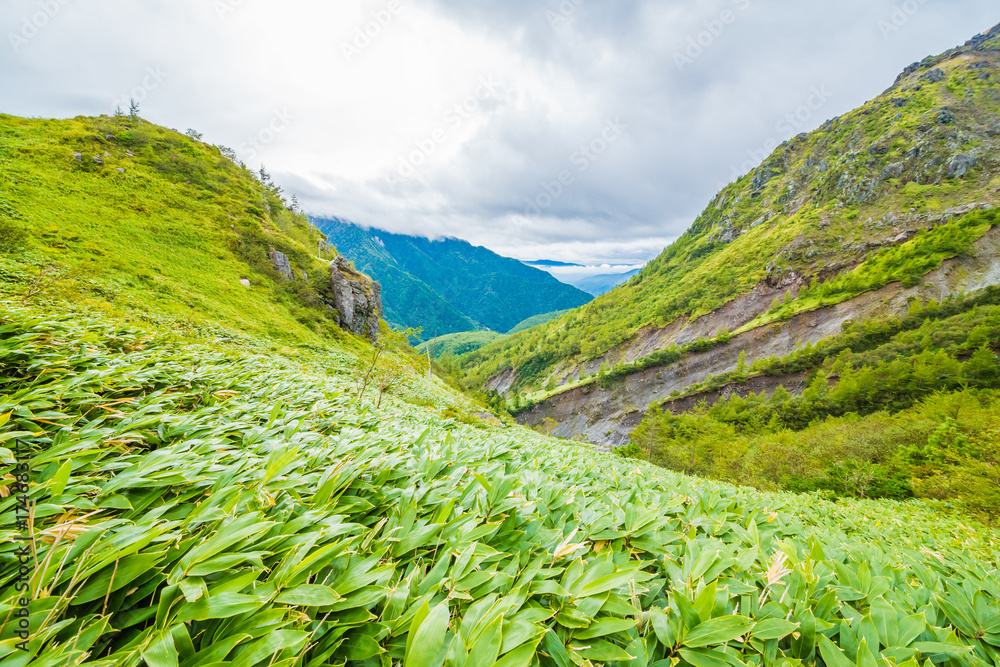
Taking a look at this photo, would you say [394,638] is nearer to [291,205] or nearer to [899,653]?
[899,653]

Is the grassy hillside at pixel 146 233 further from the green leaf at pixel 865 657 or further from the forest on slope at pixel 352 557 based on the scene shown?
the green leaf at pixel 865 657

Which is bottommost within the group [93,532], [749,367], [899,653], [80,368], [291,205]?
[749,367]

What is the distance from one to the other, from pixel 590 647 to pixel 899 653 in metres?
1.36

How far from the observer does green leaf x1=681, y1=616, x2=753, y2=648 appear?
4.25 ft

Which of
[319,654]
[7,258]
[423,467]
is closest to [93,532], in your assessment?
[319,654]

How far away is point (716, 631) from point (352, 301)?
127 feet

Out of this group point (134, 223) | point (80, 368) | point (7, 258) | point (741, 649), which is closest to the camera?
point (741, 649)

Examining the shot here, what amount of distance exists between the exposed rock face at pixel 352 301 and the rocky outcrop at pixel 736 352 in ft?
122

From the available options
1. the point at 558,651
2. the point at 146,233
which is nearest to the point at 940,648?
the point at 558,651

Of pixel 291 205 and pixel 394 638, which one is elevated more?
pixel 291 205

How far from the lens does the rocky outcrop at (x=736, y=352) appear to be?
65.4 m

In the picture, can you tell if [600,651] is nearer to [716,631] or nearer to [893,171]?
[716,631]

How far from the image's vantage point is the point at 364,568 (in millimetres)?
1366

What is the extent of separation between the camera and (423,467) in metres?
2.51
